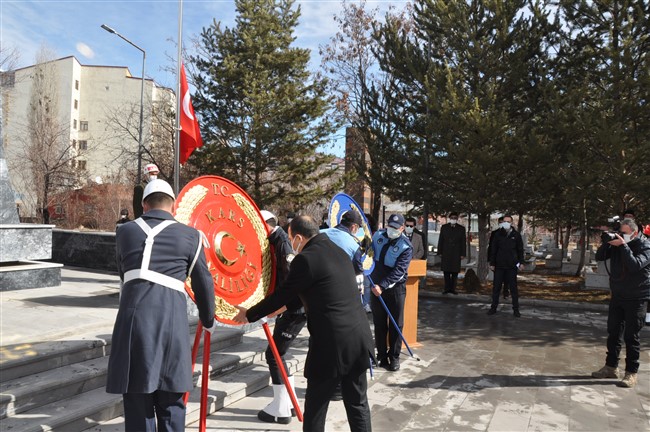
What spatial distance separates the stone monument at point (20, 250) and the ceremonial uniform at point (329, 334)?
6443 millimetres

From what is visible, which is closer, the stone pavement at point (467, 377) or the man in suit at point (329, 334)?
the man in suit at point (329, 334)

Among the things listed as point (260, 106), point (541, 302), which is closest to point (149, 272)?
point (541, 302)

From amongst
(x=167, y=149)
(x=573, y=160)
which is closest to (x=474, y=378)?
(x=573, y=160)

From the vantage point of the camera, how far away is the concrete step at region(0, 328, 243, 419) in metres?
3.74

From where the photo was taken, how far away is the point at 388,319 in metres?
6.50

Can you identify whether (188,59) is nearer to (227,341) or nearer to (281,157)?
(281,157)

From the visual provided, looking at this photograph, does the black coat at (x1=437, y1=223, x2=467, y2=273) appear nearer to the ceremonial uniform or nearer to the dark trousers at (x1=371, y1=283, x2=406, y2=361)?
the dark trousers at (x1=371, y1=283, x2=406, y2=361)

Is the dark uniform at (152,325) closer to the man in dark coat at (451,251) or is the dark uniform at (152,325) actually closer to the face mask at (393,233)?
the face mask at (393,233)

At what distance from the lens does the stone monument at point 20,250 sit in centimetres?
761

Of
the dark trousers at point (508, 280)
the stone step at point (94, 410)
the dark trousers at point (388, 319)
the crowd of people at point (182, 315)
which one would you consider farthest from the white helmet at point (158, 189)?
the dark trousers at point (508, 280)

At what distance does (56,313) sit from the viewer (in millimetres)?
6141

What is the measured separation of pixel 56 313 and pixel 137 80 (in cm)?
4698

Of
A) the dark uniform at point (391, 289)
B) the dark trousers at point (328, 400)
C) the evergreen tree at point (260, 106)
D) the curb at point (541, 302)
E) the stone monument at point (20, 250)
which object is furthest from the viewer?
the evergreen tree at point (260, 106)

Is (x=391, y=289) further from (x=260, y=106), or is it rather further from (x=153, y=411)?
(x=260, y=106)
